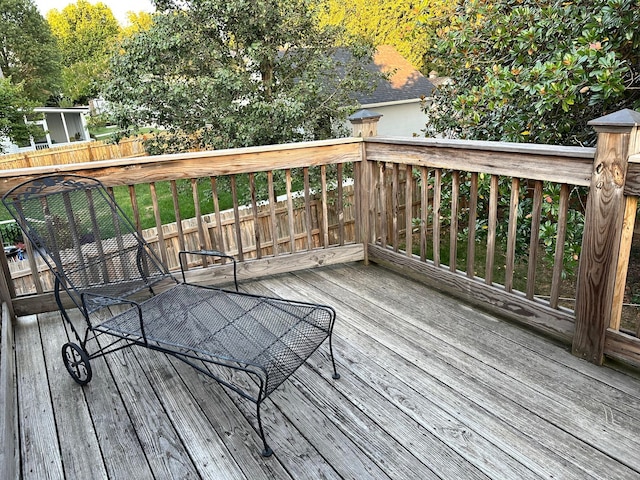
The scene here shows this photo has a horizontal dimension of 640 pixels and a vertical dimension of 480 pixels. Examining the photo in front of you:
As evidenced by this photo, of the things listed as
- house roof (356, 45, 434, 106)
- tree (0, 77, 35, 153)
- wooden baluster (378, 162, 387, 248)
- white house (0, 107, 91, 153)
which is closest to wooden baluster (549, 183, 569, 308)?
wooden baluster (378, 162, 387, 248)

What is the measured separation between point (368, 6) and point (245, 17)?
1411 centimetres

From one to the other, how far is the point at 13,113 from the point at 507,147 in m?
18.5

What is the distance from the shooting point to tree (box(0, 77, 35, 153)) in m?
15.4

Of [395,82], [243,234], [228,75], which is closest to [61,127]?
[395,82]

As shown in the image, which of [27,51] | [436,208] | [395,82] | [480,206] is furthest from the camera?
[27,51]

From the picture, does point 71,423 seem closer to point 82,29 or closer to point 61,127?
point 61,127

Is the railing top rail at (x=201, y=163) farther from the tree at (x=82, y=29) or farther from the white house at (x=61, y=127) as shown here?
the tree at (x=82, y=29)

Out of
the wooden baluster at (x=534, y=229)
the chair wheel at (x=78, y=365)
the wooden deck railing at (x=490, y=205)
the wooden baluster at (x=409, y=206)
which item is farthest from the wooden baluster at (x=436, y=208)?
the chair wheel at (x=78, y=365)

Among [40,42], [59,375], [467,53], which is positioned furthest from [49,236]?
[40,42]

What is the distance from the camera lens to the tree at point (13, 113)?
1544 cm

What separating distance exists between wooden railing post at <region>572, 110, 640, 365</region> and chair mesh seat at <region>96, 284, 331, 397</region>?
4.03 ft

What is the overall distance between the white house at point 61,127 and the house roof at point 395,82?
50.8 feet

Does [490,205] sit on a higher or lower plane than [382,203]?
higher

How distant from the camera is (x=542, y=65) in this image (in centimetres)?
283
